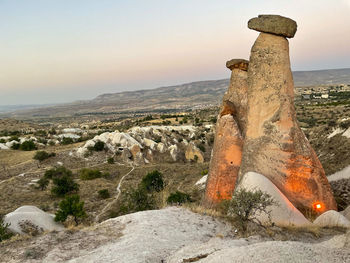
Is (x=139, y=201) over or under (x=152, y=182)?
over

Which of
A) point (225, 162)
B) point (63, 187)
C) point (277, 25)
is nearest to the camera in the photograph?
point (277, 25)

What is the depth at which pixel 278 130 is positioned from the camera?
917 centimetres

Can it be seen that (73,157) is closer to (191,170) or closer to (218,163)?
(191,170)

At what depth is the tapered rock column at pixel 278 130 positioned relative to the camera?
8.87 m

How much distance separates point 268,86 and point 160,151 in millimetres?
25038

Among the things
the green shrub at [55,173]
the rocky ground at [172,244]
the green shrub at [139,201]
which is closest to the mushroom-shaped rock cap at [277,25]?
the rocky ground at [172,244]

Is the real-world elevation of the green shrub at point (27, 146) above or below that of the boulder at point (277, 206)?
below

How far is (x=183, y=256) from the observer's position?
215 inches

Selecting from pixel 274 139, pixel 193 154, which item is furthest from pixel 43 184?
pixel 274 139

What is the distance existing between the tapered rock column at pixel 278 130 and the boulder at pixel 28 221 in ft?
32.2

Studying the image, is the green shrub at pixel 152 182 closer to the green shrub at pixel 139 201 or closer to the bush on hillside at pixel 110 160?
the green shrub at pixel 139 201

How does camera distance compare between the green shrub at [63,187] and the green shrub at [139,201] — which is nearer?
the green shrub at [139,201]

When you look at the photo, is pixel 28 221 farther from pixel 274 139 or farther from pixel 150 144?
pixel 150 144

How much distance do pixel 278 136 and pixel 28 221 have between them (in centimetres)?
1227
